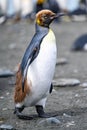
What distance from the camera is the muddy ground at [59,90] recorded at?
4945 millimetres

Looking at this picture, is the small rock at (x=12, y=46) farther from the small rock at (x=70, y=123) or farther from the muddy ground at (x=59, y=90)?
the small rock at (x=70, y=123)

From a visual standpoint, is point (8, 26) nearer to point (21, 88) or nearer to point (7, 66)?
point (7, 66)

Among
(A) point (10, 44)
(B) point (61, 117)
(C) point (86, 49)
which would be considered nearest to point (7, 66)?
(C) point (86, 49)

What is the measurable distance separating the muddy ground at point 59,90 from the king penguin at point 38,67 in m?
0.21

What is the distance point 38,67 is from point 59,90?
5.47 ft

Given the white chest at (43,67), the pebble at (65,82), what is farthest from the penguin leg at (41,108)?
A: the pebble at (65,82)

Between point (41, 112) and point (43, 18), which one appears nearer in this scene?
point (43, 18)

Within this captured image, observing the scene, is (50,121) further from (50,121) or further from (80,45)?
(80,45)

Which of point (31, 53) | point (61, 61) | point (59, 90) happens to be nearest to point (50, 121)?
point (31, 53)

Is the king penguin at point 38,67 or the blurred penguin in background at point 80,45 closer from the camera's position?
the king penguin at point 38,67

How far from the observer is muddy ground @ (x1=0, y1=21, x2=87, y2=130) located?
495cm

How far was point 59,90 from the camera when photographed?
654cm

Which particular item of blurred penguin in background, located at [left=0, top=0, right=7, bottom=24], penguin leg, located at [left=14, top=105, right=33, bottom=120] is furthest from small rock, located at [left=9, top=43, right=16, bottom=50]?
penguin leg, located at [left=14, top=105, right=33, bottom=120]

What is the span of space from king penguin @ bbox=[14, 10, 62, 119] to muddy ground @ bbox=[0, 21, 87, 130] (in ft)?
0.69
